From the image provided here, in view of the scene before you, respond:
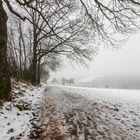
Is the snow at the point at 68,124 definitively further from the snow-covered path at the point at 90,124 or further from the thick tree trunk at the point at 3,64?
the thick tree trunk at the point at 3,64

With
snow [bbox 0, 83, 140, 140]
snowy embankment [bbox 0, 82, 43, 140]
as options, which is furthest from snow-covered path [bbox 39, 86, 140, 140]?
snowy embankment [bbox 0, 82, 43, 140]

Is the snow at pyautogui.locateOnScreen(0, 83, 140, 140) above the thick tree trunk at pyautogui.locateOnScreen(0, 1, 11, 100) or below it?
below

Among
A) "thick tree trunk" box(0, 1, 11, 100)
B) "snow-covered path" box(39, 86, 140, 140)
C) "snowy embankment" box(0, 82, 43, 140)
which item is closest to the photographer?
"snow-covered path" box(39, 86, 140, 140)

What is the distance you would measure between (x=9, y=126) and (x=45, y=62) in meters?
28.8

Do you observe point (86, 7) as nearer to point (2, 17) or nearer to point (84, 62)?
point (2, 17)

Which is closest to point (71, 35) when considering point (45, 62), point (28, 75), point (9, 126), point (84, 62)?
point (84, 62)

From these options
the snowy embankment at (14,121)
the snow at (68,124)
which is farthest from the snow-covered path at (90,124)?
the snowy embankment at (14,121)

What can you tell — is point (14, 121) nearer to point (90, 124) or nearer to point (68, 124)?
point (68, 124)

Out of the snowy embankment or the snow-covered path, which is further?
the snowy embankment

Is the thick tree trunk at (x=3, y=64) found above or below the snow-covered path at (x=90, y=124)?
above

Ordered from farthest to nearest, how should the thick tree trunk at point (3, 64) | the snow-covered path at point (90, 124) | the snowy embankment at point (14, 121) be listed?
the thick tree trunk at point (3, 64) → the snowy embankment at point (14, 121) → the snow-covered path at point (90, 124)

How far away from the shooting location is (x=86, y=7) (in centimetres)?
1066

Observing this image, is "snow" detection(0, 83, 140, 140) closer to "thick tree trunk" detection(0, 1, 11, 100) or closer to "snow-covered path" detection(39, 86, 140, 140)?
"snow-covered path" detection(39, 86, 140, 140)

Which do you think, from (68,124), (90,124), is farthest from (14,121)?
(90,124)
